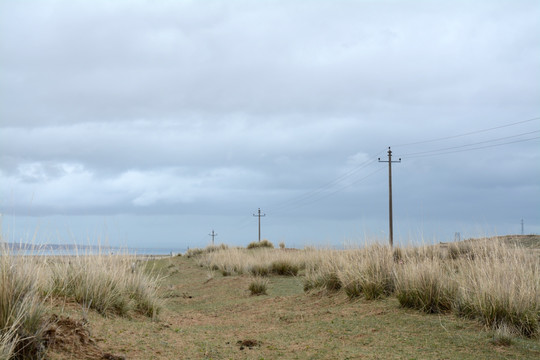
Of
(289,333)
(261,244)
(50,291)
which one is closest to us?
(50,291)

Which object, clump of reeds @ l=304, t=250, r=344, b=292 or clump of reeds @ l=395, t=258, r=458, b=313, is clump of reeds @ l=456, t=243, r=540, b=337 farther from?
clump of reeds @ l=304, t=250, r=344, b=292

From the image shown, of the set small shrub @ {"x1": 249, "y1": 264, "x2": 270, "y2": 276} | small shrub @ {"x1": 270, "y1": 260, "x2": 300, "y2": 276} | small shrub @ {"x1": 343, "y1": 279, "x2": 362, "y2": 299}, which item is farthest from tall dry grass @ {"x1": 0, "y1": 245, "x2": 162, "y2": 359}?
small shrub @ {"x1": 270, "y1": 260, "x2": 300, "y2": 276}

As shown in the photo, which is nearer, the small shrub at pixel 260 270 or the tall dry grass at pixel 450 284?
the tall dry grass at pixel 450 284

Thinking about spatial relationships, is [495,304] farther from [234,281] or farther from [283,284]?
[234,281]

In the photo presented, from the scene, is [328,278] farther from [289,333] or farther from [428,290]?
[289,333]

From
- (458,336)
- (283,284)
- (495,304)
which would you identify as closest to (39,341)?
(458,336)

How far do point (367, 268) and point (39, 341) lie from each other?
7.74 m

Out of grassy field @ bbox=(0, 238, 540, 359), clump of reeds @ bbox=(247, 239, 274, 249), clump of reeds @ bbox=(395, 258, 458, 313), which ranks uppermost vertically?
→ clump of reeds @ bbox=(395, 258, 458, 313)

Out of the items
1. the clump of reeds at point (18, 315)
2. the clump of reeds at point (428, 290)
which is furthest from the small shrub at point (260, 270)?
the clump of reeds at point (18, 315)

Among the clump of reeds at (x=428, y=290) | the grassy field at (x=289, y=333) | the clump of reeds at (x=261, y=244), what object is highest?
the clump of reeds at (x=428, y=290)

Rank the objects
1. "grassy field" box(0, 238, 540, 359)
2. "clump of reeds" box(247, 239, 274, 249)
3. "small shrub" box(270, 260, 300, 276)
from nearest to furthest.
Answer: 1. "grassy field" box(0, 238, 540, 359)
2. "small shrub" box(270, 260, 300, 276)
3. "clump of reeds" box(247, 239, 274, 249)

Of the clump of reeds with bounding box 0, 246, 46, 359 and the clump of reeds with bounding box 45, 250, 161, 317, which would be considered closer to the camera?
the clump of reeds with bounding box 0, 246, 46, 359

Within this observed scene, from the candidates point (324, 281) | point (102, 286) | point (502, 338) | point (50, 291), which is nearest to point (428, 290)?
point (502, 338)

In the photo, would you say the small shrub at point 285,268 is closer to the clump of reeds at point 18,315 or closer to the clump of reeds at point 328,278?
the clump of reeds at point 328,278
